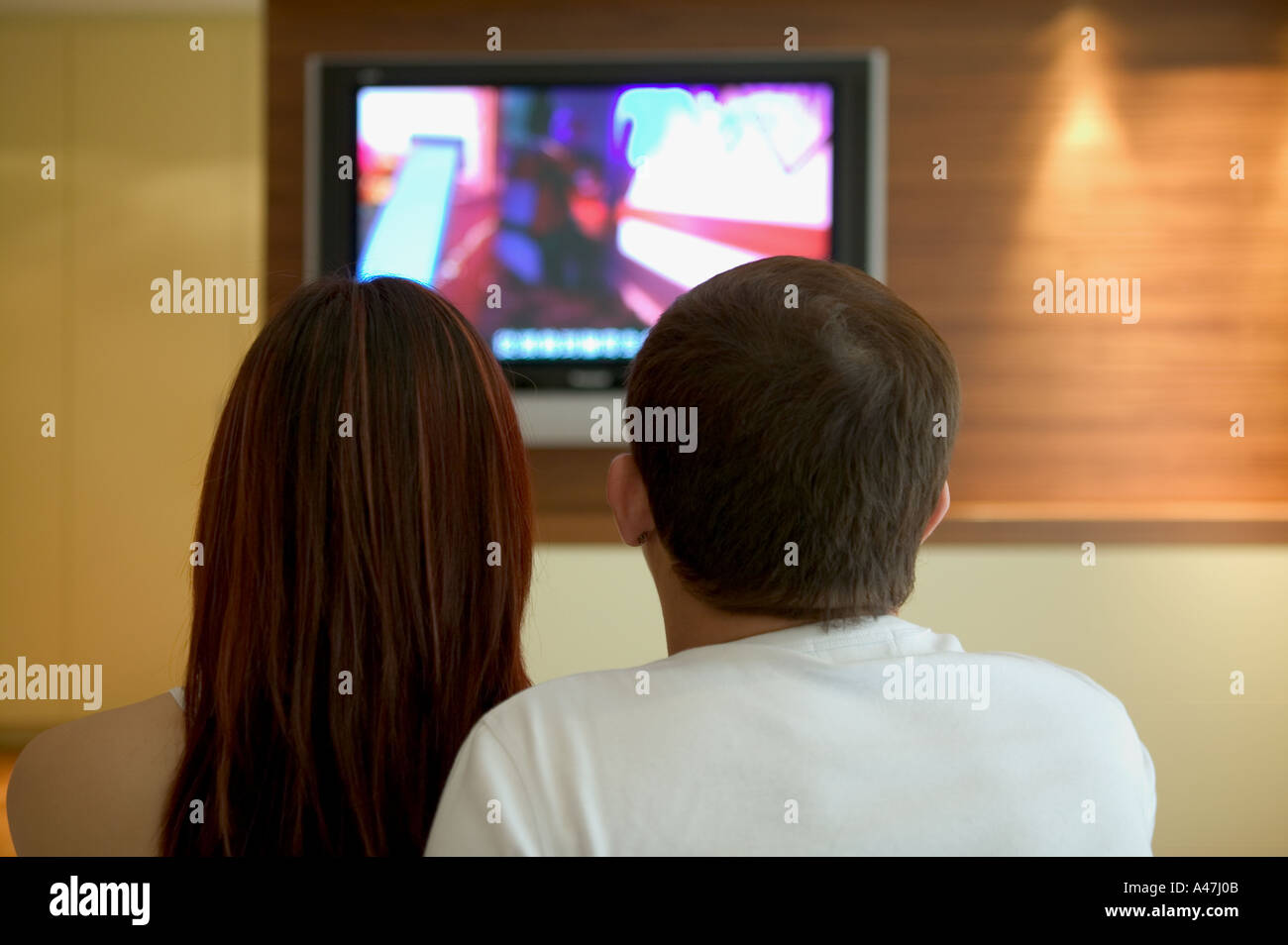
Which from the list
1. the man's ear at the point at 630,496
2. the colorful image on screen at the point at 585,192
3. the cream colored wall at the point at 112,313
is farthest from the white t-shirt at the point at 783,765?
the cream colored wall at the point at 112,313

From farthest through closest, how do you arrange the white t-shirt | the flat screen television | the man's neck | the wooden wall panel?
the wooden wall panel, the flat screen television, the man's neck, the white t-shirt

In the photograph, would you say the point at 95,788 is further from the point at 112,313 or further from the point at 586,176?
the point at 112,313

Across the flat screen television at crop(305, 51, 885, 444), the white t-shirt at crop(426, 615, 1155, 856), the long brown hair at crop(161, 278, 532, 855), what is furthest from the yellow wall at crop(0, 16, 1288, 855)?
the white t-shirt at crop(426, 615, 1155, 856)

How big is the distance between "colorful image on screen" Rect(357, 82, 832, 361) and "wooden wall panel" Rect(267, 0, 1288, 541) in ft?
0.76

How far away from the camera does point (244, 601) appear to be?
801mm

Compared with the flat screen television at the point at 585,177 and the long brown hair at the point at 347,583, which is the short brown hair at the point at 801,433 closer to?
the long brown hair at the point at 347,583

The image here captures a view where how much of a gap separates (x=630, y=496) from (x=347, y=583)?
219 mm

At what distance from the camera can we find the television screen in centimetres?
276

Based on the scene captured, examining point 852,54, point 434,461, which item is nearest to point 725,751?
point 434,461

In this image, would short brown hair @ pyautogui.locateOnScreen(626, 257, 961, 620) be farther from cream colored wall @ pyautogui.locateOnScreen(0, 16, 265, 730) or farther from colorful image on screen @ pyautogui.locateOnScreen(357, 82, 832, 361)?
cream colored wall @ pyautogui.locateOnScreen(0, 16, 265, 730)

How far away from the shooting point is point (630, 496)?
0.76m

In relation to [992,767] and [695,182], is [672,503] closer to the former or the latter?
[992,767]
